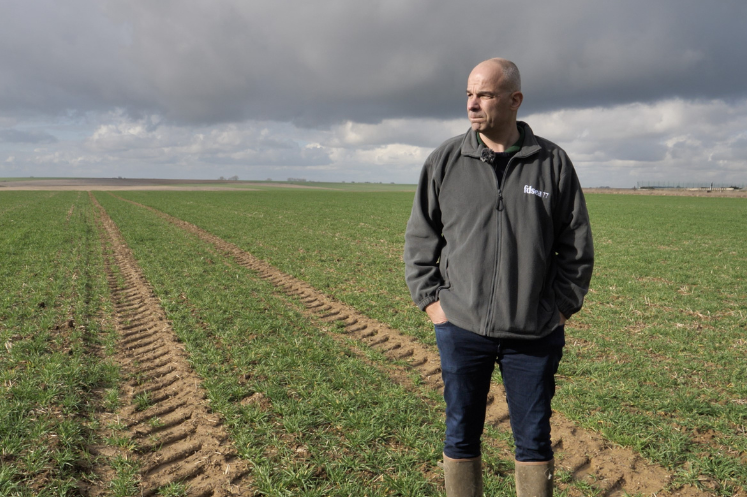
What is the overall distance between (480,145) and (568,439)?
120 inches

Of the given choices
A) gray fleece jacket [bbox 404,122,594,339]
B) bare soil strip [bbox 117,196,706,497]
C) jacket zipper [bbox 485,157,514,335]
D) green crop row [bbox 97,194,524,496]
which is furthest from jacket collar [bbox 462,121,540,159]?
bare soil strip [bbox 117,196,706,497]

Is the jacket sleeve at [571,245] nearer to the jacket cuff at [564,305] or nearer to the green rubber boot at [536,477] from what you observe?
the jacket cuff at [564,305]

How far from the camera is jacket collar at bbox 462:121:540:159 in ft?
7.15

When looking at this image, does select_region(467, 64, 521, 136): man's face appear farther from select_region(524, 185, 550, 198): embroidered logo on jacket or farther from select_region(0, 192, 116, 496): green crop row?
select_region(0, 192, 116, 496): green crop row

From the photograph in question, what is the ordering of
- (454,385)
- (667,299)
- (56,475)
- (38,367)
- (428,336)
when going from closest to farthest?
1. (454,385)
2. (56,475)
3. (38,367)
4. (428,336)
5. (667,299)

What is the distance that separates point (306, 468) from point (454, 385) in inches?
70.2

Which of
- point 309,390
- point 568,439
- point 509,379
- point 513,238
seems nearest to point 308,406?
point 309,390

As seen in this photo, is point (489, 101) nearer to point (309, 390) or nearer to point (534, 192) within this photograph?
point (534, 192)

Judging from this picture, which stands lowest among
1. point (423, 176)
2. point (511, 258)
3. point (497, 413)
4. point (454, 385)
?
point (497, 413)

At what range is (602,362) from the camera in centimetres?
557

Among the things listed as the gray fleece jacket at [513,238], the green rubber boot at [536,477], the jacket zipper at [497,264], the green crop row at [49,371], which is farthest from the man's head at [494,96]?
the green crop row at [49,371]

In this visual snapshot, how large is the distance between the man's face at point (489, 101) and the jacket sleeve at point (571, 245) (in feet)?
1.25

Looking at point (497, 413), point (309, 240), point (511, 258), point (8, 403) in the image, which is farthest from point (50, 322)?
point (309, 240)

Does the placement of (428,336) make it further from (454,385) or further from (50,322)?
(50,322)
